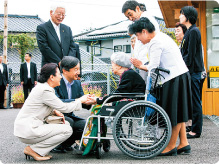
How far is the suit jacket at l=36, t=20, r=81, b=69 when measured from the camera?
15.5ft

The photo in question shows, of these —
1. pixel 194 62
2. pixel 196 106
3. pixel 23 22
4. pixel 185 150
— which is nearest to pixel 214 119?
pixel 196 106

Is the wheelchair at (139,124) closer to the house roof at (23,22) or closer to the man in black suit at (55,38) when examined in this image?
the man in black suit at (55,38)

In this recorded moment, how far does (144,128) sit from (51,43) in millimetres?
2020

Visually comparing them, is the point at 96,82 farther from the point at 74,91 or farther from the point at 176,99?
the point at 176,99

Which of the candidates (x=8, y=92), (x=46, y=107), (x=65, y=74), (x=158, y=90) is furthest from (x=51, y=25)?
(x=8, y=92)

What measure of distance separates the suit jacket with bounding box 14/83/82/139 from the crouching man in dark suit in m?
0.29

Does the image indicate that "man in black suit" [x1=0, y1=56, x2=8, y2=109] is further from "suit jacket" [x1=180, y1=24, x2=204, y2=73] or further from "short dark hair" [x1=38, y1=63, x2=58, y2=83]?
"short dark hair" [x1=38, y1=63, x2=58, y2=83]

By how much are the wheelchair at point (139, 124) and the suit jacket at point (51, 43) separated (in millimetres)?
1426

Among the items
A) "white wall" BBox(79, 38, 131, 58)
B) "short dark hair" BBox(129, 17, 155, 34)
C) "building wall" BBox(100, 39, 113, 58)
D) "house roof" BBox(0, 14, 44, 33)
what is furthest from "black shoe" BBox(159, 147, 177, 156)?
"house roof" BBox(0, 14, 44, 33)

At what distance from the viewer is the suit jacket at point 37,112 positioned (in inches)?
137

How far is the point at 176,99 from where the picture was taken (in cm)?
360

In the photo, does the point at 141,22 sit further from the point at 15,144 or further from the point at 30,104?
the point at 15,144

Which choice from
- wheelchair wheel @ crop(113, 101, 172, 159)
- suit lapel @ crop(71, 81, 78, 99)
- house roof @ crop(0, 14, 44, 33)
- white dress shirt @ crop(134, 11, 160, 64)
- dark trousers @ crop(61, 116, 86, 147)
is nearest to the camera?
wheelchair wheel @ crop(113, 101, 172, 159)

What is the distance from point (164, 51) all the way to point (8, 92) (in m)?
Answer: 9.64
